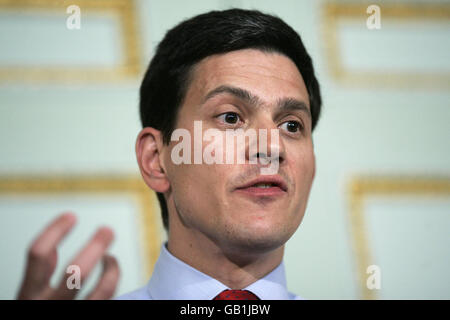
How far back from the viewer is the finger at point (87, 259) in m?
0.98

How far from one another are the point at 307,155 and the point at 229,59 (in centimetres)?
23

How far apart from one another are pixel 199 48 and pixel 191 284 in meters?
0.45

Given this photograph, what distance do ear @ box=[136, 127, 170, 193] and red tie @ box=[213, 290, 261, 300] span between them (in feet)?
0.77

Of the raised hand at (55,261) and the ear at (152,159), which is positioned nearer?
Result: the raised hand at (55,261)

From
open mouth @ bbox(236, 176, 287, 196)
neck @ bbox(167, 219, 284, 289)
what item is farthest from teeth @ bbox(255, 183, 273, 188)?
neck @ bbox(167, 219, 284, 289)

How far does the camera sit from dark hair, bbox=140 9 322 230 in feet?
3.69

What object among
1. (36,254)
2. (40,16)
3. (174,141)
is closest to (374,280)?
(174,141)

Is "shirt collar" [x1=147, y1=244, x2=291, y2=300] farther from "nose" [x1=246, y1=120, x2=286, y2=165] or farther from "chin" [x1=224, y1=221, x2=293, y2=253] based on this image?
"nose" [x1=246, y1=120, x2=286, y2=165]

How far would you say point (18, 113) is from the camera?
1711 mm

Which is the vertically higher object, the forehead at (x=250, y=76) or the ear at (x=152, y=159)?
the forehead at (x=250, y=76)

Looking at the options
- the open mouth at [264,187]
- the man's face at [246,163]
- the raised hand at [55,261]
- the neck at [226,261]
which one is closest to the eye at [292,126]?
the man's face at [246,163]

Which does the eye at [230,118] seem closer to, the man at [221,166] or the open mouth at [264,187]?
the man at [221,166]

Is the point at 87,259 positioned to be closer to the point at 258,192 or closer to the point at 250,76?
the point at 258,192

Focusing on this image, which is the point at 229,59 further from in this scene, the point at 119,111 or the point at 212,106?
the point at 119,111
